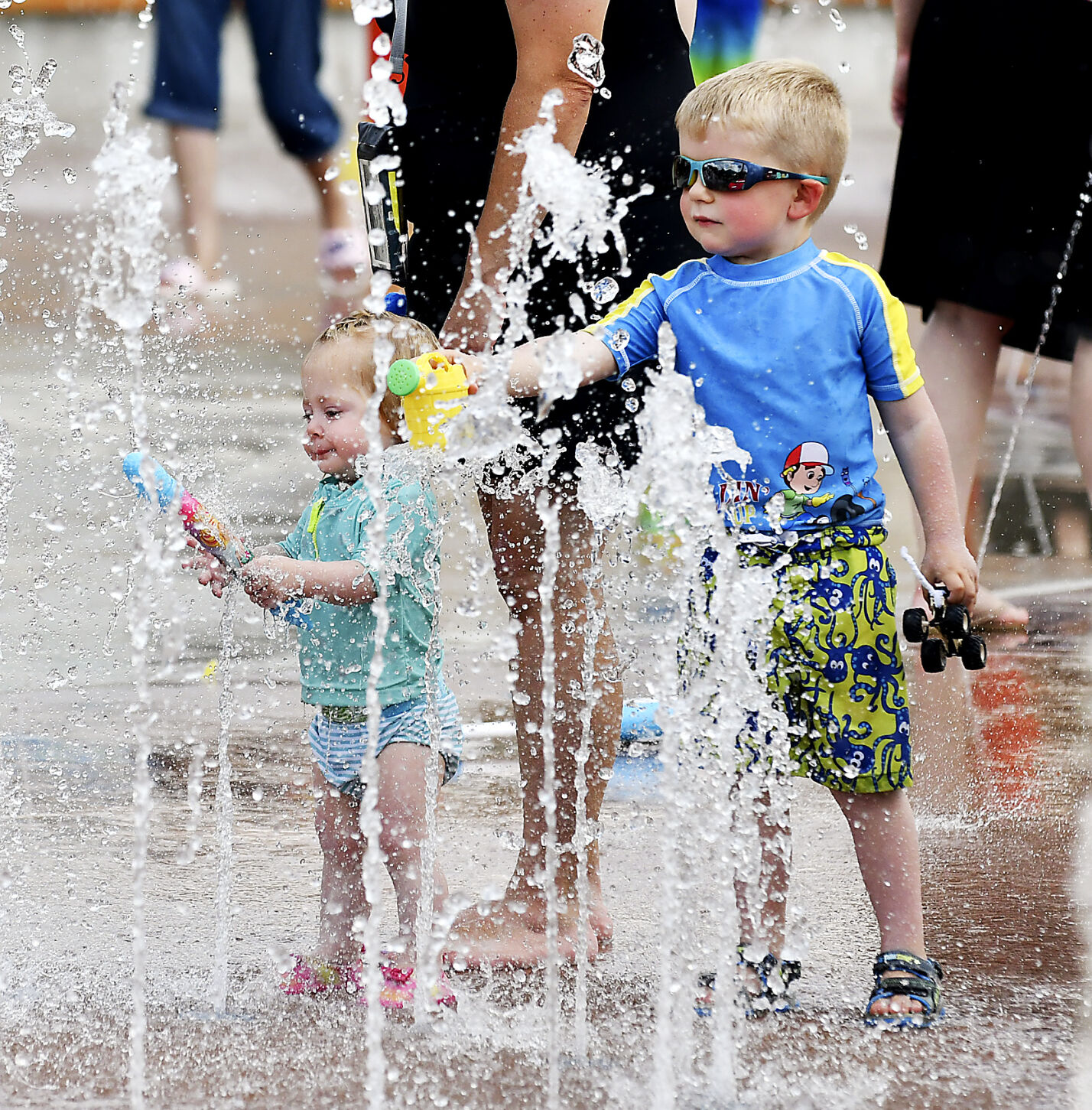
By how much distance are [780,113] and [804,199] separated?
0.41 feet

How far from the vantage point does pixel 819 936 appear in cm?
271

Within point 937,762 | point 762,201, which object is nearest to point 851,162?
point 937,762

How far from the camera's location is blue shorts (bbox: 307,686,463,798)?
2.54 m

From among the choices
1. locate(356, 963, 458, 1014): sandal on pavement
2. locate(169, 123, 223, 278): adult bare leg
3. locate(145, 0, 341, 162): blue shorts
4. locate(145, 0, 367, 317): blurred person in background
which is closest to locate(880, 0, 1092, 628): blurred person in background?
locate(356, 963, 458, 1014): sandal on pavement

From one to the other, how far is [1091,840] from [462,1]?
1.79 metres

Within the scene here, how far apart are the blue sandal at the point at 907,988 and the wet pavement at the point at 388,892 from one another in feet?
0.12

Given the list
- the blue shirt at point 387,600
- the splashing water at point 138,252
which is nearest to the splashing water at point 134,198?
the splashing water at point 138,252

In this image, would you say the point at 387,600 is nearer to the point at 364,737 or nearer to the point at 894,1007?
the point at 364,737

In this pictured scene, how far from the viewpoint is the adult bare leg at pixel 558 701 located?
106 inches

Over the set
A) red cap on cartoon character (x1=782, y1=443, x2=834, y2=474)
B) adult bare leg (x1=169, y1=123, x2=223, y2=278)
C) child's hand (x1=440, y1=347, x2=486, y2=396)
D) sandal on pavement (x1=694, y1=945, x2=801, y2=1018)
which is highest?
adult bare leg (x1=169, y1=123, x2=223, y2=278)

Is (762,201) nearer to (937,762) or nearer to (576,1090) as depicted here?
(576,1090)

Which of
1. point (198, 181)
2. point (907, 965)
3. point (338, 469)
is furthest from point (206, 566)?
point (198, 181)

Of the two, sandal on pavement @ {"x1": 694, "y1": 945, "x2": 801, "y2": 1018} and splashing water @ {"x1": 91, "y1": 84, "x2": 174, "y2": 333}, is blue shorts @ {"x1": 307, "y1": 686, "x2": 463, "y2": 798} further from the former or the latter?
splashing water @ {"x1": 91, "y1": 84, "x2": 174, "y2": 333}

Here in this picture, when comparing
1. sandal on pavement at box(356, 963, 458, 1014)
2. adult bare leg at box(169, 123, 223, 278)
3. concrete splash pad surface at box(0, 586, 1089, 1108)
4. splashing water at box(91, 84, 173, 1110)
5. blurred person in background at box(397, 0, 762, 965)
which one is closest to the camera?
concrete splash pad surface at box(0, 586, 1089, 1108)
